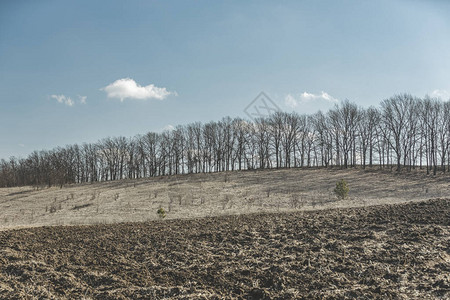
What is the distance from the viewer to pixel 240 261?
8414 mm

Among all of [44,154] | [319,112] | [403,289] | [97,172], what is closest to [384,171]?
[319,112]

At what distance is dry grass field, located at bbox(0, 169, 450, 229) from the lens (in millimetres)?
22061

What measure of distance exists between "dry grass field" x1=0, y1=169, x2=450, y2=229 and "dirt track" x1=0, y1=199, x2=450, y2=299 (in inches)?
281

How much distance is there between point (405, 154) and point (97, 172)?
75146mm

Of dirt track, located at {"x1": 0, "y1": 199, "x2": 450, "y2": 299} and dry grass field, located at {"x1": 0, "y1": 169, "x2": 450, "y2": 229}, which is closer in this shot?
dirt track, located at {"x1": 0, "y1": 199, "x2": 450, "y2": 299}

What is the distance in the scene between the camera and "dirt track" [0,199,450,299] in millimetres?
6571

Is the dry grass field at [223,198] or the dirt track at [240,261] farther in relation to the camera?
the dry grass field at [223,198]

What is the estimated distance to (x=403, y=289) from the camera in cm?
650

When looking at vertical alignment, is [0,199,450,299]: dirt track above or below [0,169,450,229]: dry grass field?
above

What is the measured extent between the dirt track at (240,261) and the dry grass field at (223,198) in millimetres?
7149

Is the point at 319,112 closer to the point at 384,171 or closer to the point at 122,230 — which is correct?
the point at 384,171

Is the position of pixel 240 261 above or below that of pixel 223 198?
above

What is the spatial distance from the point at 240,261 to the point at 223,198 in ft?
74.5

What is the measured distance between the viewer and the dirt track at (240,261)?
6.57 m
